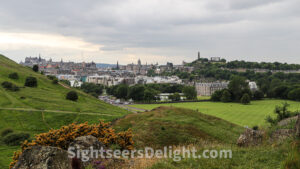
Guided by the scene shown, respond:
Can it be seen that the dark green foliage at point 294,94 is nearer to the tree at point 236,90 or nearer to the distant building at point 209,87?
the tree at point 236,90

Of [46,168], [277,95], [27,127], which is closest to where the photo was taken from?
[46,168]

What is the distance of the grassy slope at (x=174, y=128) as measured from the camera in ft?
68.7

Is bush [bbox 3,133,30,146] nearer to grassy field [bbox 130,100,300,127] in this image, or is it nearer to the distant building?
grassy field [bbox 130,100,300,127]

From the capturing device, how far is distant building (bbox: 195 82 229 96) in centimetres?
15400

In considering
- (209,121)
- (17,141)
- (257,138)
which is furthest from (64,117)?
(257,138)

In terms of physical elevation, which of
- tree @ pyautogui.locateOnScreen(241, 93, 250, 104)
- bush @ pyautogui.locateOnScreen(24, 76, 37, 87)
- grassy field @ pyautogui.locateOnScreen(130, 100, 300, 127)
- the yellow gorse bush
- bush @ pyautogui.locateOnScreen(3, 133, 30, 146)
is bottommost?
grassy field @ pyautogui.locateOnScreen(130, 100, 300, 127)

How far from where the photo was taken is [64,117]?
35625 mm

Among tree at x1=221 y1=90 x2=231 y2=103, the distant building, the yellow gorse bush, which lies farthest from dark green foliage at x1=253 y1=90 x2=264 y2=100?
the yellow gorse bush

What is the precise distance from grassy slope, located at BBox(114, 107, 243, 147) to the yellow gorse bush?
13.5 ft

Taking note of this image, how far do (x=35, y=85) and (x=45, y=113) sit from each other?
23.5 m

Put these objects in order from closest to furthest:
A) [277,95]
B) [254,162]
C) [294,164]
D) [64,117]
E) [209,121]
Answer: [294,164] → [254,162] → [209,121] → [64,117] → [277,95]

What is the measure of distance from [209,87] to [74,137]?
147954mm

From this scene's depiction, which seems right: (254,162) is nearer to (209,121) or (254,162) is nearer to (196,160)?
(196,160)

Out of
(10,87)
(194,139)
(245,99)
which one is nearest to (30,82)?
(10,87)
